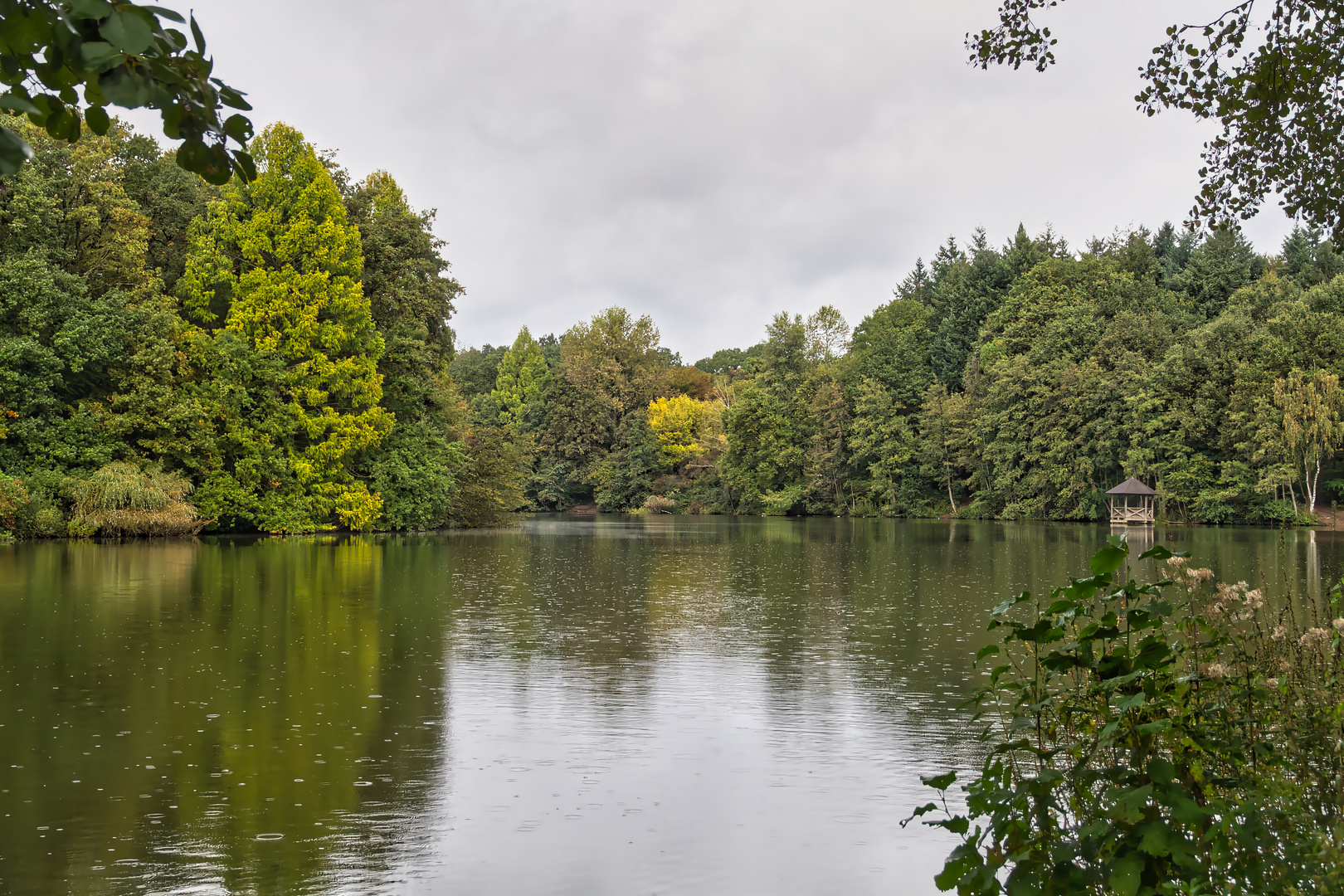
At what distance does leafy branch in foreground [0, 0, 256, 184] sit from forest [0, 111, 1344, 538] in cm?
738

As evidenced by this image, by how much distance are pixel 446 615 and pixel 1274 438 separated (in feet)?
129

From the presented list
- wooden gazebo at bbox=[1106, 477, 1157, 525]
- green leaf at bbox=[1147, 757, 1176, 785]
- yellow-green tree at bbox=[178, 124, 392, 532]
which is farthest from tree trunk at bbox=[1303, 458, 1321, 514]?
green leaf at bbox=[1147, 757, 1176, 785]

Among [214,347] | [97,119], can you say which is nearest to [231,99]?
[97,119]

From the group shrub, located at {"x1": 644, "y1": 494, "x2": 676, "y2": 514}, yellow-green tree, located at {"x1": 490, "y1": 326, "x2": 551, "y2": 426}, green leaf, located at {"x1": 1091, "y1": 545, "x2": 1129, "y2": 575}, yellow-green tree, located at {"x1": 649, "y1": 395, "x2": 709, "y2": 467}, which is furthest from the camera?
yellow-green tree, located at {"x1": 490, "y1": 326, "x2": 551, "y2": 426}

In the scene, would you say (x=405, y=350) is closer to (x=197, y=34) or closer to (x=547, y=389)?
(x=197, y=34)

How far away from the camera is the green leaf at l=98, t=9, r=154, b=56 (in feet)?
5.48

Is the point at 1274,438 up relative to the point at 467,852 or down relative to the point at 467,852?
up

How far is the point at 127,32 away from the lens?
1.68 m

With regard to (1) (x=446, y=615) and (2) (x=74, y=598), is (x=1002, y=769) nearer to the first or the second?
(1) (x=446, y=615)

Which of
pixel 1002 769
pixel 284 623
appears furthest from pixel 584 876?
pixel 284 623

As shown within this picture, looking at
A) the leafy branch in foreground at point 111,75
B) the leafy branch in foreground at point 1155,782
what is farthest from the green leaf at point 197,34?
the leafy branch in foreground at point 1155,782

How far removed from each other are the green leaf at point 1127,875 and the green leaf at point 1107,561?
0.76 metres

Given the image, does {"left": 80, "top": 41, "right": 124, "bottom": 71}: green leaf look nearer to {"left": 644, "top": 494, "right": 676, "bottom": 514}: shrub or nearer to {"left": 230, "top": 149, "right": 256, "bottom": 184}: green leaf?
{"left": 230, "top": 149, "right": 256, "bottom": 184}: green leaf

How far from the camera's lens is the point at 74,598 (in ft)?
43.9
